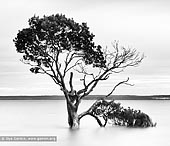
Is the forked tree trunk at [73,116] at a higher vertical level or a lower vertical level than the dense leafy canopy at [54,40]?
lower

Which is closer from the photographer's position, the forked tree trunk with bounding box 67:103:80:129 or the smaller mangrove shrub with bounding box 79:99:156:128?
the forked tree trunk with bounding box 67:103:80:129

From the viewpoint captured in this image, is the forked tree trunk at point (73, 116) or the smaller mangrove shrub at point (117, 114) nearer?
the forked tree trunk at point (73, 116)

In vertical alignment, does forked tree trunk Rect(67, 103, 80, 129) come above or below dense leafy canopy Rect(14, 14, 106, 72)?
below

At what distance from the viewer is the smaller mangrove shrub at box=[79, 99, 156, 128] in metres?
34.8

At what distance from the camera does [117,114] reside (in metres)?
35.5

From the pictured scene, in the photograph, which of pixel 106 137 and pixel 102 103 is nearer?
pixel 106 137

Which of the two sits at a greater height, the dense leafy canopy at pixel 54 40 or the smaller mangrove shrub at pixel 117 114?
the dense leafy canopy at pixel 54 40

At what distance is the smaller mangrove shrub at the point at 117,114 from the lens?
34781mm

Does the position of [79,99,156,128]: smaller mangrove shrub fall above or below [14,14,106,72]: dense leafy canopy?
below

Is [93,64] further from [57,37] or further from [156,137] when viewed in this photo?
[156,137]

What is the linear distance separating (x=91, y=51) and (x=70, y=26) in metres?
2.04

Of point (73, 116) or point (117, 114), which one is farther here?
point (117, 114)

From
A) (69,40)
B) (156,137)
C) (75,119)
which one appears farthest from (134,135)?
(69,40)

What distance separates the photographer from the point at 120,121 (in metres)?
36.9
